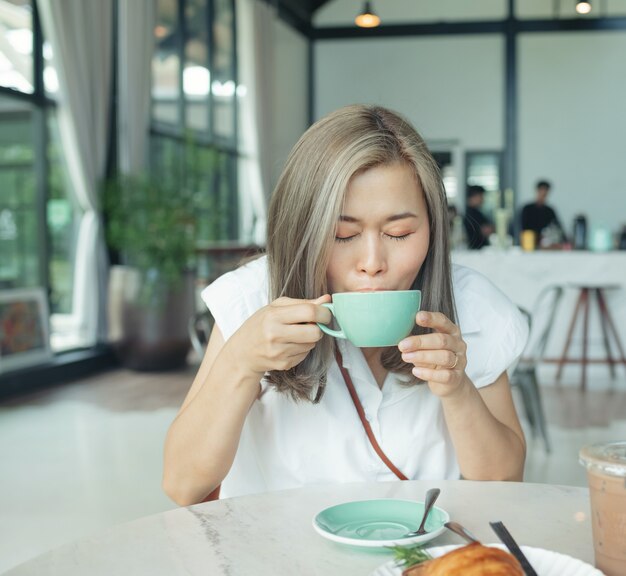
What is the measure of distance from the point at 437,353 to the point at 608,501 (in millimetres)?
283

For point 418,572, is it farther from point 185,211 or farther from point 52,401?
point 185,211

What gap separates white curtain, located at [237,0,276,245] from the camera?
32.3 ft

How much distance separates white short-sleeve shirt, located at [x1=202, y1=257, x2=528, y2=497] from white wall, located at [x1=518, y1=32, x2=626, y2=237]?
36.2 ft

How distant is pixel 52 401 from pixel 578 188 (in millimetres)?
8890

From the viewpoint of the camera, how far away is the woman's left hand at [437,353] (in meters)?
0.94

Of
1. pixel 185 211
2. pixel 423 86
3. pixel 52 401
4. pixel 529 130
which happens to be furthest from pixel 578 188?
pixel 52 401

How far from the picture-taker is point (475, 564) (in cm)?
62

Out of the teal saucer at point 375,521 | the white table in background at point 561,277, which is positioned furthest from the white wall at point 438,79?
the teal saucer at point 375,521

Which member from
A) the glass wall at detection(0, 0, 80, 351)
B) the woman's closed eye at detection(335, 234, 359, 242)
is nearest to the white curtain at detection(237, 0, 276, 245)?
the glass wall at detection(0, 0, 80, 351)

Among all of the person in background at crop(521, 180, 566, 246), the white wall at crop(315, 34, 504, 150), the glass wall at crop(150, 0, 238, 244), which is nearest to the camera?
the glass wall at crop(150, 0, 238, 244)

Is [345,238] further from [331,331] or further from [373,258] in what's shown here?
[331,331]

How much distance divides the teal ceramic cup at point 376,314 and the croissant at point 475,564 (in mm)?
316

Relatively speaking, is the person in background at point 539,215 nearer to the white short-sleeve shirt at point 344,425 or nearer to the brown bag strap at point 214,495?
the white short-sleeve shirt at point 344,425

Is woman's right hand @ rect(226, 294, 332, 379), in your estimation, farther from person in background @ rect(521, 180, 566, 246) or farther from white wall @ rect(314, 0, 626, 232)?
white wall @ rect(314, 0, 626, 232)
